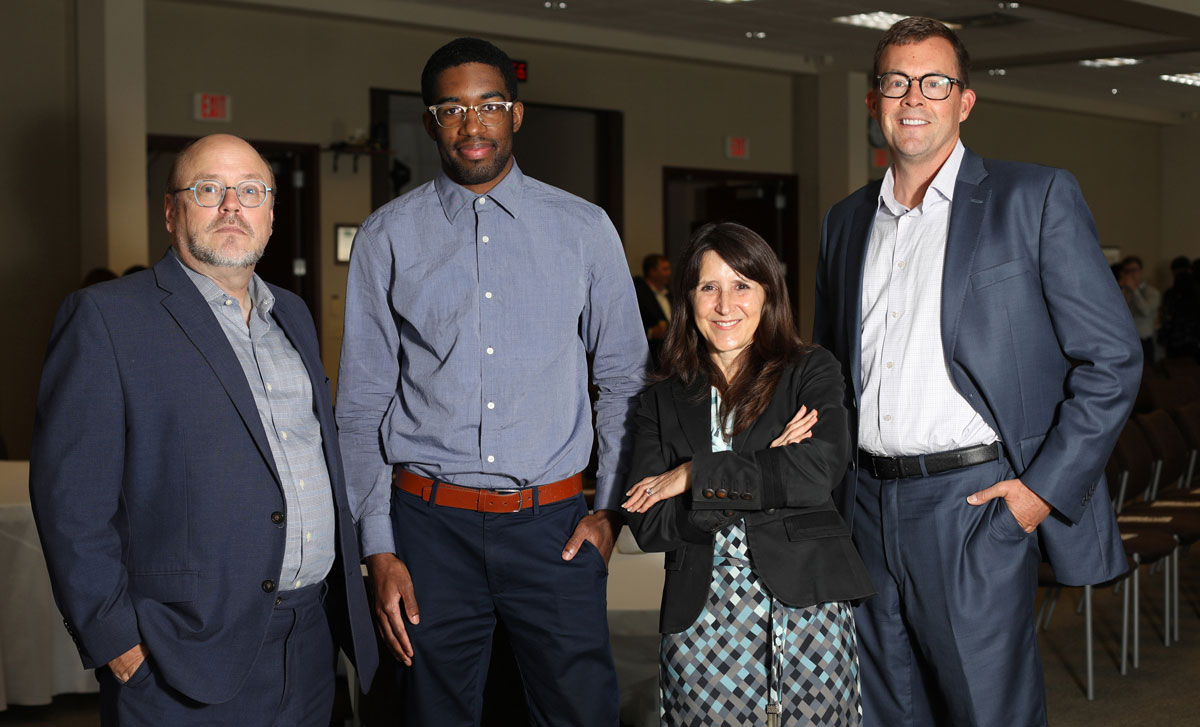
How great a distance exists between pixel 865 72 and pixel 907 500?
10.3 m

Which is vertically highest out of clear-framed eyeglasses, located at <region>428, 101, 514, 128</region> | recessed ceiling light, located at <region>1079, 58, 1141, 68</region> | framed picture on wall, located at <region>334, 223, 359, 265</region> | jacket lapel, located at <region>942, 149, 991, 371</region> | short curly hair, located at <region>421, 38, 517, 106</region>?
recessed ceiling light, located at <region>1079, 58, 1141, 68</region>

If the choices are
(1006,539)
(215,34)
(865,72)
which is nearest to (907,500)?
(1006,539)

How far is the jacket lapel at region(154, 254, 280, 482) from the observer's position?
2123 millimetres

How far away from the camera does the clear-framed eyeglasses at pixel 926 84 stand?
2.41 metres

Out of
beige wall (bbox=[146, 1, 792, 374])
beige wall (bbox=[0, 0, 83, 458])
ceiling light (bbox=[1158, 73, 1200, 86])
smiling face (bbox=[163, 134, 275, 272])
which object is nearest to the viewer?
smiling face (bbox=[163, 134, 275, 272])

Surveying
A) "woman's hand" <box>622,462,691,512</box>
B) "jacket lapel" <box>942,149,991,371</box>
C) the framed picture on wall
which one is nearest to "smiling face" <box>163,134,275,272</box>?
"woman's hand" <box>622,462,691,512</box>

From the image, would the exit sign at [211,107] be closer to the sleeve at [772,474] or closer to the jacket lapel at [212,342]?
the jacket lapel at [212,342]

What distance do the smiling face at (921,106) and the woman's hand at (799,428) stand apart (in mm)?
593

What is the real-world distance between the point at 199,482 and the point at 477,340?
61 cm

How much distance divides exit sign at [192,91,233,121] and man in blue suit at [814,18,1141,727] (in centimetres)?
723

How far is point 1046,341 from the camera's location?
239 cm

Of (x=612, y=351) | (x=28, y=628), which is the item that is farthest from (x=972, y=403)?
(x=28, y=628)

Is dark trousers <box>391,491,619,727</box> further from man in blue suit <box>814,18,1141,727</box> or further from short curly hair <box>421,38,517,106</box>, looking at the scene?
short curly hair <box>421,38,517,106</box>

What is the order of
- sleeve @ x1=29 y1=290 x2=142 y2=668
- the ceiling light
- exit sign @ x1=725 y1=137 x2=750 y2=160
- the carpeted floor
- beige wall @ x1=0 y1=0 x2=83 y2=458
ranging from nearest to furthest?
1. sleeve @ x1=29 y1=290 x2=142 y2=668
2. the carpeted floor
3. beige wall @ x1=0 y1=0 x2=83 y2=458
4. exit sign @ x1=725 y1=137 x2=750 y2=160
5. the ceiling light
